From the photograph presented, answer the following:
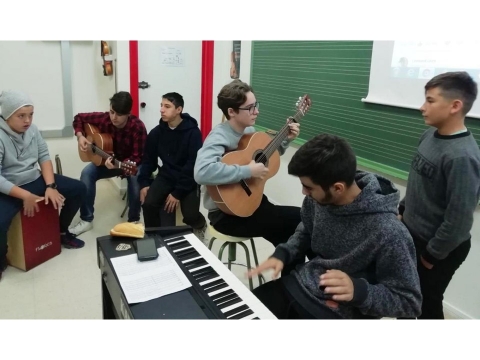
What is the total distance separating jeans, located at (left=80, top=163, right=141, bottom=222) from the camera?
3086 millimetres

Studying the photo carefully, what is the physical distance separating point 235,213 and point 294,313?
678 mm

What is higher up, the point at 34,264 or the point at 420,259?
the point at 420,259

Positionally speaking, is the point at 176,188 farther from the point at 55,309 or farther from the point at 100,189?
the point at 100,189

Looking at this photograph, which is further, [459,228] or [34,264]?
[34,264]

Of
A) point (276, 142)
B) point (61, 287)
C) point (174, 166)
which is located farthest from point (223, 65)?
point (61, 287)

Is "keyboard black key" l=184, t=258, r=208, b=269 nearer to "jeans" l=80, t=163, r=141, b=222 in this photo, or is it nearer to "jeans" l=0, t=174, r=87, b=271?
"jeans" l=0, t=174, r=87, b=271

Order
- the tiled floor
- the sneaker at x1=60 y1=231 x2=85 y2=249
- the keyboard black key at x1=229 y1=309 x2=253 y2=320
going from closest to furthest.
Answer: the keyboard black key at x1=229 y1=309 x2=253 y2=320, the tiled floor, the sneaker at x1=60 y1=231 x2=85 y2=249

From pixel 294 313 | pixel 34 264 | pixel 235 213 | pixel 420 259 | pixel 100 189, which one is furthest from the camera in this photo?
pixel 100 189

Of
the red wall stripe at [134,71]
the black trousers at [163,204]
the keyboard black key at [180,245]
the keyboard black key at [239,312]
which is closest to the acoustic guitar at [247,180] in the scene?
the keyboard black key at [180,245]

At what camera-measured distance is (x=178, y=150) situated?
8.69 feet

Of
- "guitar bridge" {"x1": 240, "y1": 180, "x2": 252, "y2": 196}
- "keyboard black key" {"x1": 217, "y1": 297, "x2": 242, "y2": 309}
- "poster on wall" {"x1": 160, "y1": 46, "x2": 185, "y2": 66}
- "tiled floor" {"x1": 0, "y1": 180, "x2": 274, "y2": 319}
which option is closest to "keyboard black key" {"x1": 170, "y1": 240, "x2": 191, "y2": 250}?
"keyboard black key" {"x1": 217, "y1": 297, "x2": 242, "y2": 309}

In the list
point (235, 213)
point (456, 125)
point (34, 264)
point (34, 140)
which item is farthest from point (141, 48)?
point (456, 125)

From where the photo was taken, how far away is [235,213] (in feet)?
6.20

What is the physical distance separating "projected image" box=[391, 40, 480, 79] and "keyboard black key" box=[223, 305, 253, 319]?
156 cm
